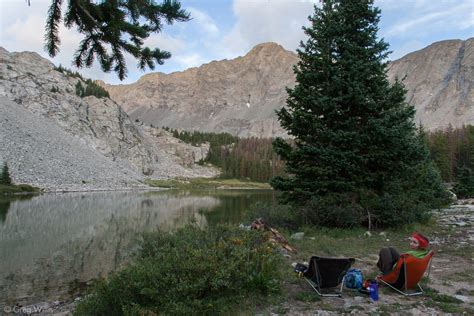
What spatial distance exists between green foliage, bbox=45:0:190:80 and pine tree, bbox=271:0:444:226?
13749 millimetres

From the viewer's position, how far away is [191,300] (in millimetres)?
6973

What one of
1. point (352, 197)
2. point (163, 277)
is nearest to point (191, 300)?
point (163, 277)

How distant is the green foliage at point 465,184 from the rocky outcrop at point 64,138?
232 ft

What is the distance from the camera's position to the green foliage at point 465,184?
5294cm

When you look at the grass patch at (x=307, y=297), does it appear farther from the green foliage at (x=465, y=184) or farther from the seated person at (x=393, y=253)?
the green foliage at (x=465, y=184)

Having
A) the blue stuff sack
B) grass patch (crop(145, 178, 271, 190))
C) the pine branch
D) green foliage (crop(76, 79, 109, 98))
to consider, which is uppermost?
green foliage (crop(76, 79, 109, 98))

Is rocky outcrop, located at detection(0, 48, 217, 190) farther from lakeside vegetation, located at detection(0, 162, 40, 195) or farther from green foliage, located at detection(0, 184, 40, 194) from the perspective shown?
green foliage, located at detection(0, 184, 40, 194)

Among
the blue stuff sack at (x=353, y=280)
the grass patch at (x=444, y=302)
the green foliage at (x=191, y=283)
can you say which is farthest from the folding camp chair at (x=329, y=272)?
the grass patch at (x=444, y=302)

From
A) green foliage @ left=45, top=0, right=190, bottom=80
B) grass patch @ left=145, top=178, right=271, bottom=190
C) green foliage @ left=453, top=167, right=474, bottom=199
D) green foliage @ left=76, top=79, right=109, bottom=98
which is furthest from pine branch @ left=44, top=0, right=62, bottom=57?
green foliage @ left=76, top=79, right=109, bottom=98

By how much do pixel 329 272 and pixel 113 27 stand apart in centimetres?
672

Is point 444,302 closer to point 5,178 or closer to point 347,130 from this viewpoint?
point 347,130

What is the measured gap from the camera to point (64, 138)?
102000 millimetres

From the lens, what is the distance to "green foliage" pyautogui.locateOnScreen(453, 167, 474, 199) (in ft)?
174

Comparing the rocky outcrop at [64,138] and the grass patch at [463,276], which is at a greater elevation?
the rocky outcrop at [64,138]
